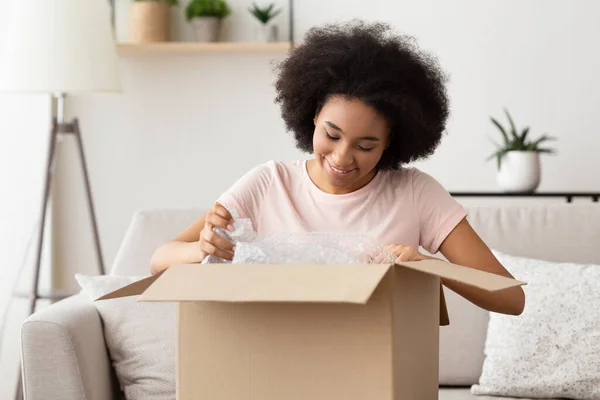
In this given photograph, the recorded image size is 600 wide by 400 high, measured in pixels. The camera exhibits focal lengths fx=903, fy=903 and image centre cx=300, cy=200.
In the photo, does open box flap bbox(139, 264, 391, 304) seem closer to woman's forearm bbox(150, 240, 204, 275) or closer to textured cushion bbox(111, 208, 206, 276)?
woman's forearm bbox(150, 240, 204, 275)

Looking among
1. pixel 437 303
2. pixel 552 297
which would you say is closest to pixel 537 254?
pixel 552 297

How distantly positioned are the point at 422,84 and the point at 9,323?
2.20 meters

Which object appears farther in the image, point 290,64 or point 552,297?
point 552,297

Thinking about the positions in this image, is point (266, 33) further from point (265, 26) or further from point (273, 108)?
point (273, 108)

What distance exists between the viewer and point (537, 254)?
2225 millimetres

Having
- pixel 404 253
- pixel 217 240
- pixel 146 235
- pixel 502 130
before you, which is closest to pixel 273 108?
pixel 502 130

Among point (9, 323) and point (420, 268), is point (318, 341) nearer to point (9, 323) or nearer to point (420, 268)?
point (420, 268)

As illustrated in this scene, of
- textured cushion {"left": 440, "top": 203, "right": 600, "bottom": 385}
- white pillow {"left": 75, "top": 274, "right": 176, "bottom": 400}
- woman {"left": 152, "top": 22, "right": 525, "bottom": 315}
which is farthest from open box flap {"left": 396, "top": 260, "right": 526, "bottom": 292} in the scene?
textured cushion {"left": 440, "top": 203, "right": 600, "bottom": 385}

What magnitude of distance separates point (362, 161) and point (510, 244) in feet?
2.97

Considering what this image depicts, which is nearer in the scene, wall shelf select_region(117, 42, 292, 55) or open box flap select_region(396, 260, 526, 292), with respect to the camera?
open box flap select_region(396, 260, 526, 292)

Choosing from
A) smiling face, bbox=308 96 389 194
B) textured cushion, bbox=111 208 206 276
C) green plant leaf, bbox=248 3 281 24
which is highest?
green plant leaf, bbox=248 3 281 24

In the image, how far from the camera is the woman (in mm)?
1447

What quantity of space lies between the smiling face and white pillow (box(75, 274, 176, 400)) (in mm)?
637

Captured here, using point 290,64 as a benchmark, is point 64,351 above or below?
below
